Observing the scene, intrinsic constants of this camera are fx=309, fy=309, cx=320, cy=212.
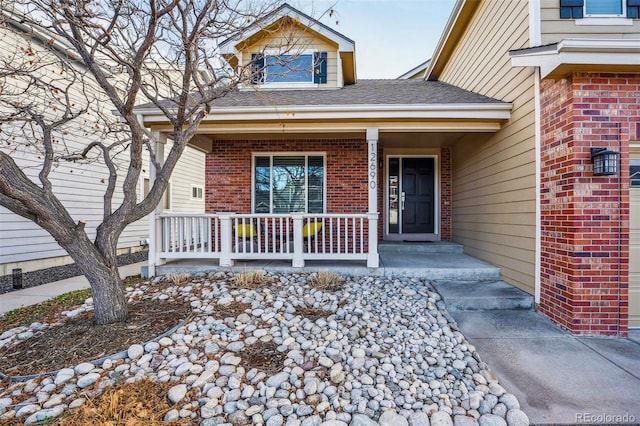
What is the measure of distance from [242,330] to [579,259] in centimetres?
375

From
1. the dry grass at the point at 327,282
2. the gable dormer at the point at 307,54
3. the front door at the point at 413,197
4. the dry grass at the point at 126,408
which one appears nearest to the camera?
the dry grass at the point at 126,408

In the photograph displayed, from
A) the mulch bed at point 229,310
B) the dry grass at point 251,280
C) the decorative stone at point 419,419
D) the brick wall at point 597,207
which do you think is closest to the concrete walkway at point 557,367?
the brick wall at point 597,207

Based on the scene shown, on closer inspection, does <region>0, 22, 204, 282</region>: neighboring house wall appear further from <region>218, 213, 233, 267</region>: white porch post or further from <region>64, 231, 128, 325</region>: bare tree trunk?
<region>64, 231, 128, 325</region>: bare tree trunk

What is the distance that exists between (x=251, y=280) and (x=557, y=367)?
3.66m

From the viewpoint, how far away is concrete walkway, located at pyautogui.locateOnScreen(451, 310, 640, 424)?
2.17 meters

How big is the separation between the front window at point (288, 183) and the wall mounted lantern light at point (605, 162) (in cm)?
474

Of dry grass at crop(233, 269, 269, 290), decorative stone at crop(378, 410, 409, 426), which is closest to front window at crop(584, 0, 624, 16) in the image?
decorative stone at crop(378, 410, 409, 426)

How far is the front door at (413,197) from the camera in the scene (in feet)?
25.5

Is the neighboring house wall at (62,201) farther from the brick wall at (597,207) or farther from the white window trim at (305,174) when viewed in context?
the brick wall at (597,207)

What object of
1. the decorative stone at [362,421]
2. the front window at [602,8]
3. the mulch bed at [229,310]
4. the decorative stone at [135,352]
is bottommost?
the decorative stone at [362,421]

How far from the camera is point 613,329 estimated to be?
3.41 meters

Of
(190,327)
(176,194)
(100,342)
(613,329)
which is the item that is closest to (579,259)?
(613,329)

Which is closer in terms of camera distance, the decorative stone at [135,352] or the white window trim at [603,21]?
the decorative stone at [135,352]

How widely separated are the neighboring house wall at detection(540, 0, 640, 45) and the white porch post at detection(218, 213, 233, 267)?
524cm
